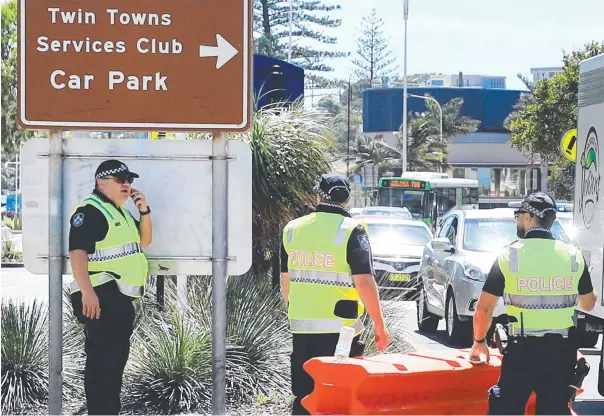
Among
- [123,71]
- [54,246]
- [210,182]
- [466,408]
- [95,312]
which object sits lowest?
[466,408]

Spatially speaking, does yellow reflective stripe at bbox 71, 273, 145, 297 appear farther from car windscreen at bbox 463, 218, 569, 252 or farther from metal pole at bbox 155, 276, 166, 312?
car windscreen at bbox 463, 218, 569, 252

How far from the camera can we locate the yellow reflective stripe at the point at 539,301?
17.5 feet

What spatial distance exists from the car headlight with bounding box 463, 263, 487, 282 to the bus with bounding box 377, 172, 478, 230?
21864mm

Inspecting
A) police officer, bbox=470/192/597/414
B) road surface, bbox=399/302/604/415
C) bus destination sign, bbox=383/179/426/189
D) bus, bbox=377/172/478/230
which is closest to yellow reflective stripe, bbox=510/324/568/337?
police officer, bbox=470/192/597/414

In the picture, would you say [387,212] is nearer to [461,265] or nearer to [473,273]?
[461,265]

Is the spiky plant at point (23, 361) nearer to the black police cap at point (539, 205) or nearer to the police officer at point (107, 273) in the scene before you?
the police officer at point (107, 273)

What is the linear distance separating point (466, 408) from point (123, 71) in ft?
9.14

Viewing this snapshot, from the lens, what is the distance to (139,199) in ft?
19.7

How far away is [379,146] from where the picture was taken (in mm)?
72750

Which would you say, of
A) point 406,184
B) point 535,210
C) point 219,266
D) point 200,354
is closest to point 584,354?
point 200,354

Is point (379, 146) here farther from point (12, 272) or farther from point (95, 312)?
point (95, 312)

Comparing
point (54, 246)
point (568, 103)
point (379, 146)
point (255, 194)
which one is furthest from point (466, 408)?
point (379, 146)

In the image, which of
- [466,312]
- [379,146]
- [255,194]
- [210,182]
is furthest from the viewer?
[379,146]

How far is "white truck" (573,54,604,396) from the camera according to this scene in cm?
852
